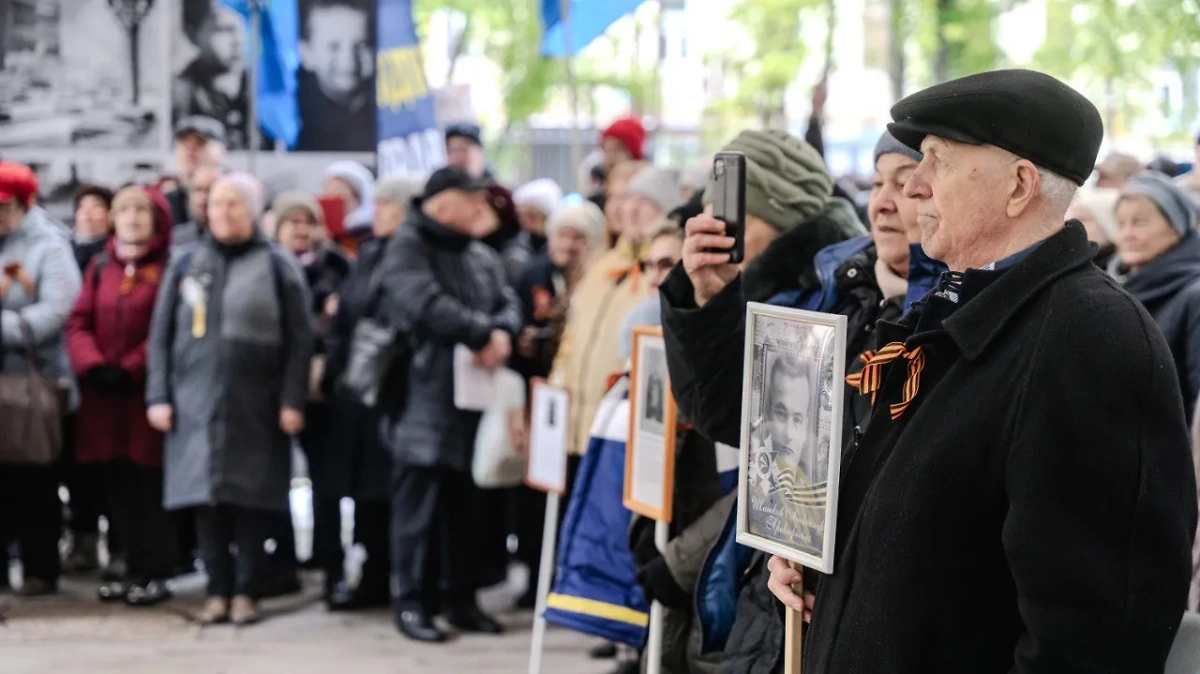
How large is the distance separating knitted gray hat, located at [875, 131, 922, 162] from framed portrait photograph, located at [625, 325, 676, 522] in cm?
108

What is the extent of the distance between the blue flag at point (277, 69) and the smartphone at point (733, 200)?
7.22 m

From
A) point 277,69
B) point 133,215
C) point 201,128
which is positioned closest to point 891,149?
point 133,215

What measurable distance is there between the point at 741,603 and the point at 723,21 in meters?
21.0

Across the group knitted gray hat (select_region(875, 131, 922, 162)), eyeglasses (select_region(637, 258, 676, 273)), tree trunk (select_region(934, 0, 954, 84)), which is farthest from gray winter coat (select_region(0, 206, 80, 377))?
tree trunk (select_region(934, 0, 954, 84))

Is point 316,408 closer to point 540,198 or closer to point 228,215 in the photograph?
point 228,215

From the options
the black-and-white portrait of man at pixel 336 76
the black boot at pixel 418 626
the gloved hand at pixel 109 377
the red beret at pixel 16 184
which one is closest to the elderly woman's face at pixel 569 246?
the black boot at pixel 418 626

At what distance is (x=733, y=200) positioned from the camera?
3852mm

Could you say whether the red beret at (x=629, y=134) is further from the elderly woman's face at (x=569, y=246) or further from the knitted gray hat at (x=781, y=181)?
the knitted gray hat at (x=781, y=181)

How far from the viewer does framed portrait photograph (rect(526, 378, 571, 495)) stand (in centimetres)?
657

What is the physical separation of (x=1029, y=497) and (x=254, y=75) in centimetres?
854

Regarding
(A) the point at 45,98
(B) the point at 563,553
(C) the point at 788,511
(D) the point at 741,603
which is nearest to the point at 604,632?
(B) the point at 563,553

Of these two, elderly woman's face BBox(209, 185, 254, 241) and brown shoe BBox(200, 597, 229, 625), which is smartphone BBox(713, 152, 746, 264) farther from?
brown shoe BBox(200, 597, 229, 625)

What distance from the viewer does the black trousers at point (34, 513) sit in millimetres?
8625

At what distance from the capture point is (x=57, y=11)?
391 inches
